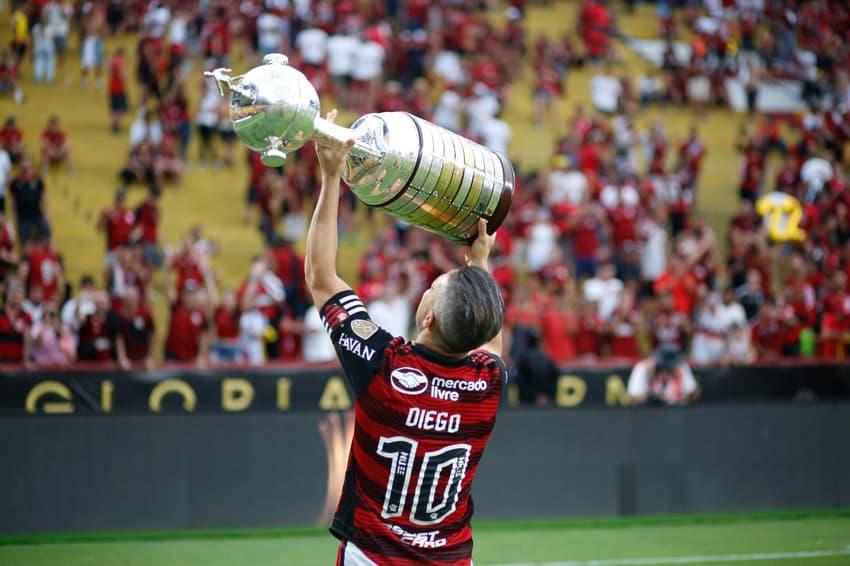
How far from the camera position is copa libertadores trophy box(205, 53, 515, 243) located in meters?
4.39

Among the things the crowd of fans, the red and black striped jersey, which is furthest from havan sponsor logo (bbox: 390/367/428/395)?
the crowd of fans

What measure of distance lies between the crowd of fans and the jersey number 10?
825 centimetres

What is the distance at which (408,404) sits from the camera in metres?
4.42

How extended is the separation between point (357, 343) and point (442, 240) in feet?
46.1

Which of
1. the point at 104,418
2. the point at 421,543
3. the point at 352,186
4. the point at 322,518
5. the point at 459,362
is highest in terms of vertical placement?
the point at 352,186

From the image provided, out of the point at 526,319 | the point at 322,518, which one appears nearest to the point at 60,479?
the point at 322,518

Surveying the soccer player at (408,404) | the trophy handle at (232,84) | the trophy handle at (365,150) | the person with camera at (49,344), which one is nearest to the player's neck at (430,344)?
the soccer player at (408,404)

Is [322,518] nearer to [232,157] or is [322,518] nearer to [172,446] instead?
[172,446]

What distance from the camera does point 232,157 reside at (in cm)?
2220

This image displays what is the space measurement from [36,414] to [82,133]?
37.9ft

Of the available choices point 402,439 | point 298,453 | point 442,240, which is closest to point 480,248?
point 402,439

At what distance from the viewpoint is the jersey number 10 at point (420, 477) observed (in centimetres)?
446

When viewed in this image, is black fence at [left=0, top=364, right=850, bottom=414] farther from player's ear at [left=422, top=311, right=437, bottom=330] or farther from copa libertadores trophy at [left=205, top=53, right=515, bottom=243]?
player's ear at [left=422, top=311, right=437, bottom=330]

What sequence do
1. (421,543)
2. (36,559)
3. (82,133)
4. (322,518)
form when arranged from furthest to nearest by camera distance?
(82,133) → (322,518) → (36,559) → (421,543)
